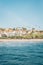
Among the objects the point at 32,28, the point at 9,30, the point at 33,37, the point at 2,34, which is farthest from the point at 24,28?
the point at 33,37

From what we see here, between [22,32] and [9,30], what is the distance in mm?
12531

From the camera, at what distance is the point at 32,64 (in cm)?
2775

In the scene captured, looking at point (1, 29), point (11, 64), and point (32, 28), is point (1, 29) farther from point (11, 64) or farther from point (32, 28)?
point (11, 64)

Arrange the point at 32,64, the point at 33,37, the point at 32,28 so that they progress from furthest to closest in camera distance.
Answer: the point at 32,28 < the point at 33,37 < the point at 32,64

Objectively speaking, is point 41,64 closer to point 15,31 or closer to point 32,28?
point 15,31

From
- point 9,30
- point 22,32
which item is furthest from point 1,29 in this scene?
point 22,32

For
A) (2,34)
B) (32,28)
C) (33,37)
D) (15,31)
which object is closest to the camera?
(33,37)

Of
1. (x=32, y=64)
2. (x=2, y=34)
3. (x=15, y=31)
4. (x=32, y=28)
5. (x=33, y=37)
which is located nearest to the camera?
(x=32, y=64)

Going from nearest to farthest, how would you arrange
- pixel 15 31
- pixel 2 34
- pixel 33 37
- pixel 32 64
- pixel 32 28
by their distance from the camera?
pixel 32 64 < pixel 33 37 < pixel 2 34 < pixel 15 31 < pixel 32 28

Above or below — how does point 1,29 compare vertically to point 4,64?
above

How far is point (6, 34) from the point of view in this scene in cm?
17012

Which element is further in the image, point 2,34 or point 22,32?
point 22,32

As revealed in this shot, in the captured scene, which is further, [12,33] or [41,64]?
[12,33]

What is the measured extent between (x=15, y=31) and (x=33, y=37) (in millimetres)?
36817
